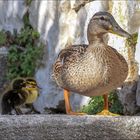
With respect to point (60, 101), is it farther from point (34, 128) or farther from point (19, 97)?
point (34, 128)

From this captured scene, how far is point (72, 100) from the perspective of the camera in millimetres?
7348

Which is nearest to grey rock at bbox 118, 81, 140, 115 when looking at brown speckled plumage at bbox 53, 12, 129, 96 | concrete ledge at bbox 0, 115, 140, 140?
brown speckled plumage at bbox 53, 12, 129, 96

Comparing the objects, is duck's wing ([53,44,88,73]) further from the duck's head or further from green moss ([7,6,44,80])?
green moss ([7,6,44,80])

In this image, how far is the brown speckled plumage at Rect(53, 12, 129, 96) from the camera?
448 cm

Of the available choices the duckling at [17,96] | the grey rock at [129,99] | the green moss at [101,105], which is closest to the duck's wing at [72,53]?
the duckling at [17,96]

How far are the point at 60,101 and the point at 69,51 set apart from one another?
9.51 ft

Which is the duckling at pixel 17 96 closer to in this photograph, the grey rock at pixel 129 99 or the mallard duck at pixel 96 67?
the grey rock at pixel 129 99

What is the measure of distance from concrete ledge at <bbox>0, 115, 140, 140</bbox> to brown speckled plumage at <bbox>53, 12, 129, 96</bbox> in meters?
0.95

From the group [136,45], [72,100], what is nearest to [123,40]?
[136,45]

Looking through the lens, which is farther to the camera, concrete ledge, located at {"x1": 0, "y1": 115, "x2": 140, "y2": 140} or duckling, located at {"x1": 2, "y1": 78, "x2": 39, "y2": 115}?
duckling, located at {"x1": 2, "y1": 78, "x2": 39, "y2": 115}

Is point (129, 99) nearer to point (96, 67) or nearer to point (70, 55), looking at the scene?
point (70, 55)

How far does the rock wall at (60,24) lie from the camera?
260 inches

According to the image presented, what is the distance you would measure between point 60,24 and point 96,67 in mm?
3645

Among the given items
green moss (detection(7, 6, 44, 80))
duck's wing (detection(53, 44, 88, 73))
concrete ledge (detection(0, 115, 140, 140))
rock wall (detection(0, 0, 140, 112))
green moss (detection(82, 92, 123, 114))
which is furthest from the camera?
green moss (detection(7, 6, 44, 80))
